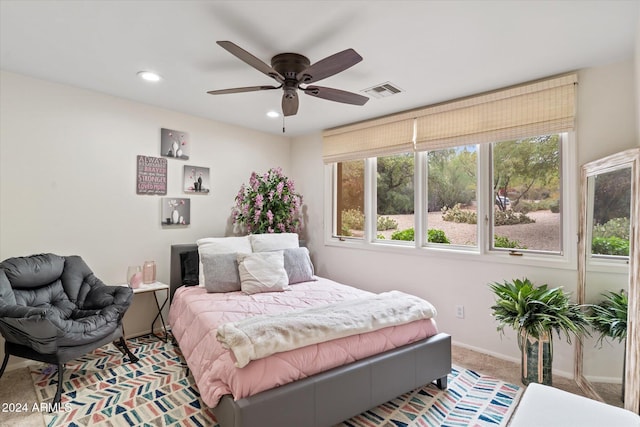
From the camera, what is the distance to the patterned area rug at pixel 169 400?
208 cm

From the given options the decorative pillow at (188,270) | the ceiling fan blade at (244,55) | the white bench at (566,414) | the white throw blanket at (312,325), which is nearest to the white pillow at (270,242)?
the decorative pillow at (188,270)

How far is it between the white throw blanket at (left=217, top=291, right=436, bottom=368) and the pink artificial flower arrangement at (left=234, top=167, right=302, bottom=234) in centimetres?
196

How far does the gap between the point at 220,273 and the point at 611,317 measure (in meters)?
3.08

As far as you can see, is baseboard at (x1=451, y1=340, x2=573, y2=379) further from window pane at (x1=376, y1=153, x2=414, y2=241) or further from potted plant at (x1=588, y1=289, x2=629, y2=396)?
window pane at (x1=376, y1=153, x2=414, y2=241)

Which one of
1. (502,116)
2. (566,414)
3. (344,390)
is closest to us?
(566,414)

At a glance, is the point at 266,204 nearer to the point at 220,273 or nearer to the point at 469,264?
the point at 220,273

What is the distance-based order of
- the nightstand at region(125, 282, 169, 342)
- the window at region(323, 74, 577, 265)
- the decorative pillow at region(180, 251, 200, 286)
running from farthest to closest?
1. the decorative pillow at region(180, 251, 200, 286)
2. the nightstand at region(125, 282, 169, 342)
3. the window at region(323, 74, 577, 265)

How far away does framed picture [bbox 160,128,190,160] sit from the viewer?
360 cm

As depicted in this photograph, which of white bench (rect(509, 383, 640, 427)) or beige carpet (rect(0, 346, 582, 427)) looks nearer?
white bench (rect(509, 383, 640, 427))

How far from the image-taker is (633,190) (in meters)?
1.93

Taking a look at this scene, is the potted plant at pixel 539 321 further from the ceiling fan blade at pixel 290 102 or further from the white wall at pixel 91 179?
the white wall at pixel 91 179

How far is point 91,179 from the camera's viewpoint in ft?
10.3

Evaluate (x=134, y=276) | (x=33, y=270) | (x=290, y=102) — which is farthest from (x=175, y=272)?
(x=290, y=102)

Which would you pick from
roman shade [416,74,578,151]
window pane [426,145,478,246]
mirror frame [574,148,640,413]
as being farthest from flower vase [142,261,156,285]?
mirror frame [574,148,640,413]
